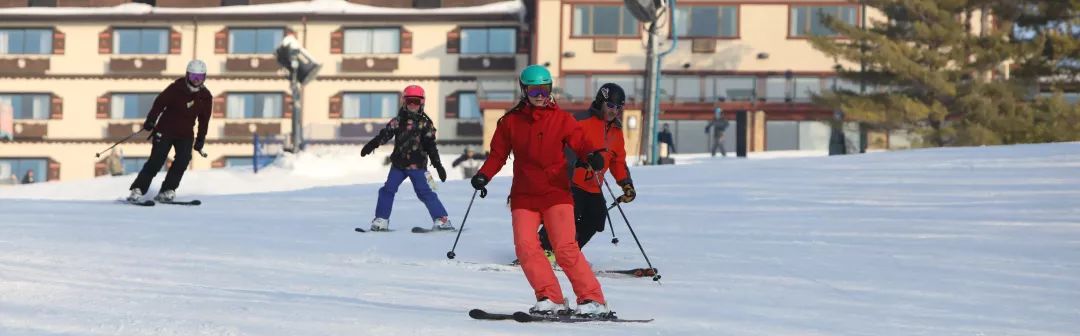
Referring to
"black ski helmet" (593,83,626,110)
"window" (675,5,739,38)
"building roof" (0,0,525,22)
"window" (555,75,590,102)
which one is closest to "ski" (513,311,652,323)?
"black ski helmet" (593,83,626,110)

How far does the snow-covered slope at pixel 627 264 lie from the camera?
642cm

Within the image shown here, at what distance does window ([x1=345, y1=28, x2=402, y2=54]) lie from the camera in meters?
49.9

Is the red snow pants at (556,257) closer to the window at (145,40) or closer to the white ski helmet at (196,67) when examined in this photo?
the white ski helmet at (196,67)

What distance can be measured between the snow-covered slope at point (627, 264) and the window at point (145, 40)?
3630 centimetres

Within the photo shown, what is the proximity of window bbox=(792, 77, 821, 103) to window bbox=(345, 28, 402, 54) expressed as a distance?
1430cm

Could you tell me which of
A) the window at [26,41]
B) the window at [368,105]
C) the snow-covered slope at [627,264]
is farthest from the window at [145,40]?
the snow-covered slope at [627,264]

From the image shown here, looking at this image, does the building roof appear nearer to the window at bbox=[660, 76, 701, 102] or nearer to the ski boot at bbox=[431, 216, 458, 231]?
the window at bbox=[660, 76, 701, 102]

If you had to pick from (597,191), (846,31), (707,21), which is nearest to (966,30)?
(846,31)

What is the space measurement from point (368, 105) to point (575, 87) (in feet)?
27.7

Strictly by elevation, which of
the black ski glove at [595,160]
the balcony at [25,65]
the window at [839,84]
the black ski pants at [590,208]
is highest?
the balcony at [25,65]

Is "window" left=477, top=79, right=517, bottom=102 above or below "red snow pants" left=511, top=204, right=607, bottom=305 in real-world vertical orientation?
above

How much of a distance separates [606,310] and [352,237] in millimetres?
4973

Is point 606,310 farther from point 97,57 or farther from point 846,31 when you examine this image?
point 97,57

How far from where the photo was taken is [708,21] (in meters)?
46.7
